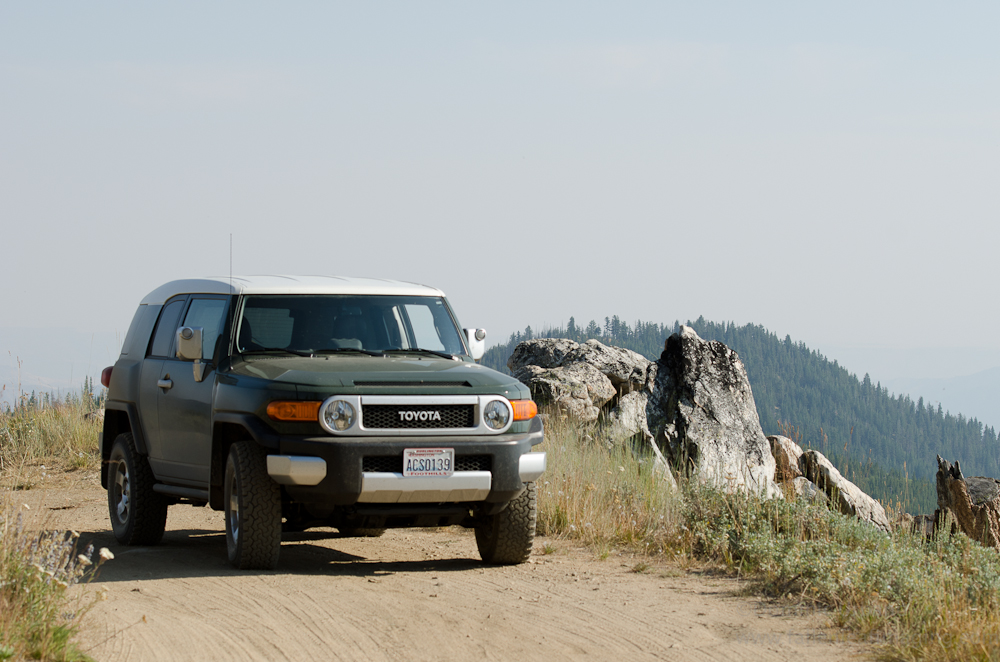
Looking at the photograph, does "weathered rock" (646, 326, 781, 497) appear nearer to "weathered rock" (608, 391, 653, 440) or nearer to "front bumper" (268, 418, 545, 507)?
"weathered rock" (608, 391, 653, 440)

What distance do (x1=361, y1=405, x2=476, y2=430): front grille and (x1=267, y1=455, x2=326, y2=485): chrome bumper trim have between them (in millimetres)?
410

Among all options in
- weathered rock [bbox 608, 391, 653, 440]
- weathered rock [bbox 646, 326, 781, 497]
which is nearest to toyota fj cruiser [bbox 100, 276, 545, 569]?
weathered rock [bbox 608, 391, 653, 440]

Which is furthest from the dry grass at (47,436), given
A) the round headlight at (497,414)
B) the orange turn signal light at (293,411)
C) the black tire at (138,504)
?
the round headlight at (497,414)

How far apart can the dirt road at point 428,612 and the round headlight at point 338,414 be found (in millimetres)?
1084

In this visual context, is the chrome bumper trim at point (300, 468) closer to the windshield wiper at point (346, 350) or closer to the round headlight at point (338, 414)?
the round headlight at point (338, 414)

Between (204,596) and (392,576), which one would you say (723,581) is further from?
(204,596)

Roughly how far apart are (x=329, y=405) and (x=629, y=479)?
14.8 ft

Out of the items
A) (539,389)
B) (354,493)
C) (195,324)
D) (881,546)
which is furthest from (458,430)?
(539,389)

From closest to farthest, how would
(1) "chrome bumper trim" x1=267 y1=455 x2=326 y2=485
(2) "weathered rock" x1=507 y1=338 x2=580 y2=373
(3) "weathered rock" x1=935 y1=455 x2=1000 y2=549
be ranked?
(1) "chrome bumper trim" x1=267 y1=455 x2=326 y2=485, (3) "weathered rock" x1=935 y1=455 x2=1000 y2=549, (2) "weathered rock" x1=507 y1=338 x2=580 y2=373

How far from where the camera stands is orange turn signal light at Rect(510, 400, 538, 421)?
25.1 ft

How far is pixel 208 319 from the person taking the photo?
Answer: 8695 millimetres

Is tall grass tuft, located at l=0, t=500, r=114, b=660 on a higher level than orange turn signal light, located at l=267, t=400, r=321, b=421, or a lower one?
lower

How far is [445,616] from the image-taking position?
6.48 m

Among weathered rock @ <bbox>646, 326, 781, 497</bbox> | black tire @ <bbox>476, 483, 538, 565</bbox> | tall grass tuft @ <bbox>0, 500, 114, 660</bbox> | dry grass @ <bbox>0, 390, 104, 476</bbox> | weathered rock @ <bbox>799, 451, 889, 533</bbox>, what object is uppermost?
tall grass tuft @ <bbox>0, 500, 114, 660</bbox>
